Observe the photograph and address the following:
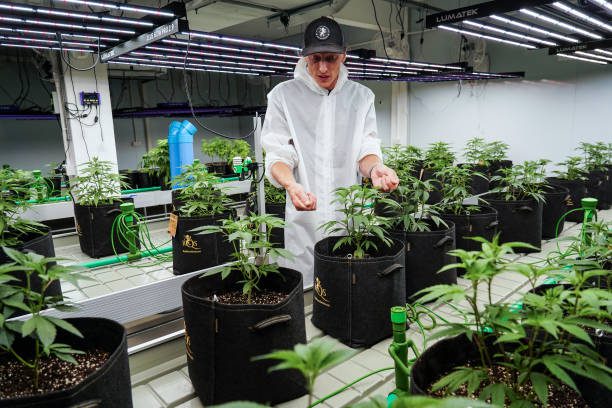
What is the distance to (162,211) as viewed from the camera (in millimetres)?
5414

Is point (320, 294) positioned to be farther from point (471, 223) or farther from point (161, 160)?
point (161, 160)

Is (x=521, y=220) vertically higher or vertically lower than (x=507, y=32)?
lower

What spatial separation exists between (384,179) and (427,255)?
29.3 inches

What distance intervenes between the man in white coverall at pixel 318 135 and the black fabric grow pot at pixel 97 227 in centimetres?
227

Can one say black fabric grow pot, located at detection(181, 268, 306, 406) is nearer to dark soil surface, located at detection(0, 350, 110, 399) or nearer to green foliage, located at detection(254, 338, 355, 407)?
dark soil surface, located at detection(0, 350, 110, 399)

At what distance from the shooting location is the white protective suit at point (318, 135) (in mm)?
1873

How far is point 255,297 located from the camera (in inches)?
55.4

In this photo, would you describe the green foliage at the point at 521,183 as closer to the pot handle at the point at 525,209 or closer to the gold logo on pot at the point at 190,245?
the pot handle at the point at 525,209

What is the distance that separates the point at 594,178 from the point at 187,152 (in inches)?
192

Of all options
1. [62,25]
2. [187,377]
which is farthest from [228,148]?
[187,377]

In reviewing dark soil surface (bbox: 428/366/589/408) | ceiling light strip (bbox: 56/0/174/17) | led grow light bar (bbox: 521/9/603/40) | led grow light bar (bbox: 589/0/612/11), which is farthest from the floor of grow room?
led grow light bar (bbox: 589/0/612/11)

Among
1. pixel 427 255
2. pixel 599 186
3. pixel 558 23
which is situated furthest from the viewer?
pixel 599 186

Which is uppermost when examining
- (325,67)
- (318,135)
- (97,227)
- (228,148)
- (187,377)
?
(325,67)

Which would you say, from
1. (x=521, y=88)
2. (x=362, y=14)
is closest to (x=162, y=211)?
(x=362, y=14)
